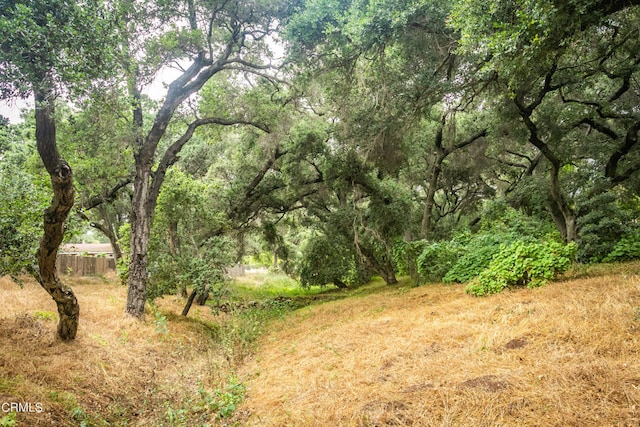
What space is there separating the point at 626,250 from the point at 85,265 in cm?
2374

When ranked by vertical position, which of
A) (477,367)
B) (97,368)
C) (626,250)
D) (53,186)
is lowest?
(97,368)

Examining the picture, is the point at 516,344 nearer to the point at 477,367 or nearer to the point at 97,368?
the point at 477,367

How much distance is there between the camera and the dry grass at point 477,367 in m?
2.58

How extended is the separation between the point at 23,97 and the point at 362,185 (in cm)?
965

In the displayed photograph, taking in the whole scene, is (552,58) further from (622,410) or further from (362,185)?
(362,185)

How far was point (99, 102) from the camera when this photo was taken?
15.2 ft

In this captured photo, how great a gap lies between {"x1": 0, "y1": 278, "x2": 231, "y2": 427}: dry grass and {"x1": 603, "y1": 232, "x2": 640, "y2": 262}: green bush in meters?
8.79

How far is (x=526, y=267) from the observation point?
665 cm

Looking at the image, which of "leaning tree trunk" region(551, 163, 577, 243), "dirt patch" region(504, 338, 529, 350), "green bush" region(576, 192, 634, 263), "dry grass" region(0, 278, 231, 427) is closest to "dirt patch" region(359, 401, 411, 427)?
"dirt patch" region(504, 338, 529, 350)

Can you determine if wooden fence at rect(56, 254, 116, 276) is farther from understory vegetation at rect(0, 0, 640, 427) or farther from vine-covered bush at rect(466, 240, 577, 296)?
vine-covered bush at rect(466, 240, 577, 296)

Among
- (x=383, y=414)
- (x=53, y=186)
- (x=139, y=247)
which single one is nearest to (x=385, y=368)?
(x=383, y=414)

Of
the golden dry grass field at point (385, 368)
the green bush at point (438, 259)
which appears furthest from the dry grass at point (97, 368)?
the green bush at point (438, 259)

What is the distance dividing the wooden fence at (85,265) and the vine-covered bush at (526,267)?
1937 centimetres

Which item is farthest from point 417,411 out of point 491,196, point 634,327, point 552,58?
point 491,196
